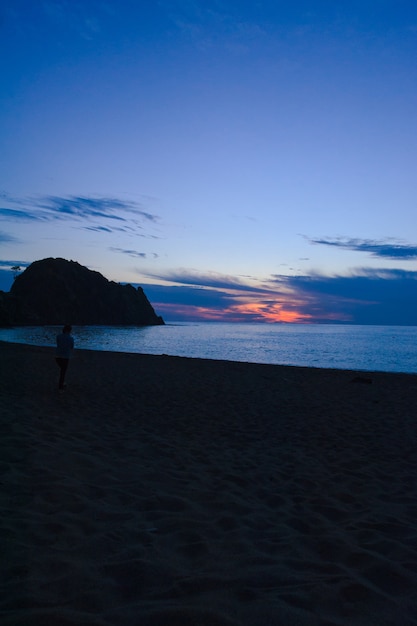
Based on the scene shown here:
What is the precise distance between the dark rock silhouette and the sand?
473ft

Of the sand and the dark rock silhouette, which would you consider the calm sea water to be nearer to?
the sand

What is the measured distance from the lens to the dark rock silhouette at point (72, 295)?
153 meters

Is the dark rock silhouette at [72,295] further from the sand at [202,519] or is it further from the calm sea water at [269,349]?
the sand at [202,519]

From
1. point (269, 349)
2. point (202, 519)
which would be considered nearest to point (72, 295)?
point (269, 349)

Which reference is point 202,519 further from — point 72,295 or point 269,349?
point 72,295

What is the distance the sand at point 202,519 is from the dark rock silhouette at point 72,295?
144129 millimetres

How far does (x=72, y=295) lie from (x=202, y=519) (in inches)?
6504

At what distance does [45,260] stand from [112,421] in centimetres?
16845

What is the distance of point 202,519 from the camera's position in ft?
13.7

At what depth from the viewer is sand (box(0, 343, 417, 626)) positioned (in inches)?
103

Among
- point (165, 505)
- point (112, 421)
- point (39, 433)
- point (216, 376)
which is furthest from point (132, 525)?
point (216, 376)

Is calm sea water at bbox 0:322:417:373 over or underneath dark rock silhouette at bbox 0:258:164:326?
underneath

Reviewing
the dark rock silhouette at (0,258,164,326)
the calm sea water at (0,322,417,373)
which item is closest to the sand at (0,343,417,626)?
the calm sea water at (0,322,417,373)

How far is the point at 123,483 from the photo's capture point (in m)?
5.05
